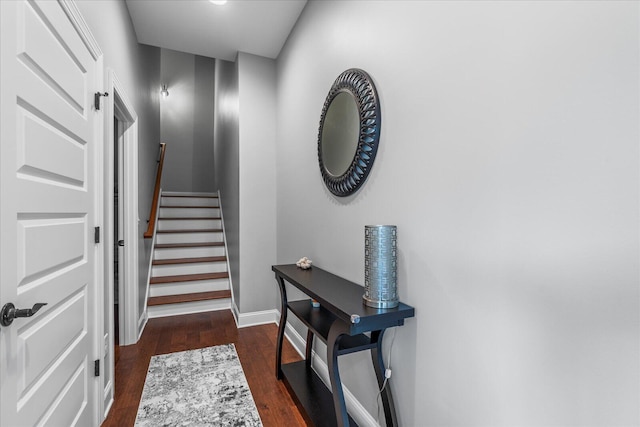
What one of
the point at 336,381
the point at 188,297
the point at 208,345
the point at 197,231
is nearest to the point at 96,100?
the point at 336,381

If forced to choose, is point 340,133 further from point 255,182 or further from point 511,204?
point 255,182

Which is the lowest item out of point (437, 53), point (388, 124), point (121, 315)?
point (121, 315)

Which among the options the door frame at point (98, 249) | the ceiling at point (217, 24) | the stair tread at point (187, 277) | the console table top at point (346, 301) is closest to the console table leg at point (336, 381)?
the console table top at point (346, 301)

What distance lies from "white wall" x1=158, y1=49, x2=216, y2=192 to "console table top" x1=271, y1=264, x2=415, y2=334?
4.89 metres

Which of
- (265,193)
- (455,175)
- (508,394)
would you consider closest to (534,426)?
(508,394)

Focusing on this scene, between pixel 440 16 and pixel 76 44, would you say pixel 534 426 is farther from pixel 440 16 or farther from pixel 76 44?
pixel 76 44

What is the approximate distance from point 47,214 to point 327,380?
1821 mm

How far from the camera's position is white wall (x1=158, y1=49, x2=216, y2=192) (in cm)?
602

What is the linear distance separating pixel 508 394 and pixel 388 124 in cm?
113

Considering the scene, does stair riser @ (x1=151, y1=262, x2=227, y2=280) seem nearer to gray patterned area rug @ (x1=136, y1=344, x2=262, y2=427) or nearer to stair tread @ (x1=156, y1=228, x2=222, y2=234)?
stair tread @ (x1=156, y1=228, x2=222, y2=234)

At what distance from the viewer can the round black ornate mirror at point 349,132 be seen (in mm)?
1551

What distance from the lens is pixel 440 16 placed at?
1.17 meters

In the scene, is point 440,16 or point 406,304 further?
point 406,304

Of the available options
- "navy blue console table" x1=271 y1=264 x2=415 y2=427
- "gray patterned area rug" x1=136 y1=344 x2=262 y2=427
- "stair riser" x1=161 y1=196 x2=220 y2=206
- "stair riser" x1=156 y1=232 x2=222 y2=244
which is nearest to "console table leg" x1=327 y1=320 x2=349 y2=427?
"navy blue console table" x1=271 y1=264 x2=415 y2=427
